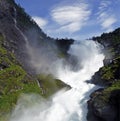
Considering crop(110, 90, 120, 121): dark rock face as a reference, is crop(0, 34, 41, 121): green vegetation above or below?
above

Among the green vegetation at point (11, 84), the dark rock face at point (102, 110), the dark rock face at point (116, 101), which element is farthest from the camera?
the green vegetation at point (11, 84)

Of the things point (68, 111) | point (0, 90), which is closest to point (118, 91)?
point (68, 111)

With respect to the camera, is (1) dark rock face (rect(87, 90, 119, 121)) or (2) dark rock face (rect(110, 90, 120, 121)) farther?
(1) dark rock face (rect(87, 90, 119, 121))

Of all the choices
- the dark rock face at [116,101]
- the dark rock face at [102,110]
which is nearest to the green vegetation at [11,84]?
the dark rock face at [102,110]

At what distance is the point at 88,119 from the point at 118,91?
1735 cm

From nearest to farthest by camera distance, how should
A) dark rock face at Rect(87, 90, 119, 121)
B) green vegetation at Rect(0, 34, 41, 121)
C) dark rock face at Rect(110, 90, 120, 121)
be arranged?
dark rock face at Rect(110, 90, 120, 121) < dark rock face at Rect(87, 90, 119, 121) < green vegetation at Rect(0, 34, 41, 121)

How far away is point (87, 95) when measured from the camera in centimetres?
16200

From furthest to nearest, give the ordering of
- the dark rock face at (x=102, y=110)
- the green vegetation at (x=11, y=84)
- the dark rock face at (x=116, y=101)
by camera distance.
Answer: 1. the green vegetation at (x=11, y=84)
2. the dark rock face at (x=102, y=110)
3. the dark rock face at (x=116, y=101)

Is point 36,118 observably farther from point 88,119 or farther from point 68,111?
point 88,119

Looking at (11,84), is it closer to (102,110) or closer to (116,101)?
(102,110)

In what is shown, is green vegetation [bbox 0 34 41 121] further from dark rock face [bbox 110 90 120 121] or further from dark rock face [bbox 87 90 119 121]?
dark rock face [bbox 110 90 120 121]

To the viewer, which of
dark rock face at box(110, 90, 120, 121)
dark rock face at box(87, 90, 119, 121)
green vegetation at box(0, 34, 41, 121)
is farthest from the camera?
green vegetation at box(0, 34, 41, 121)

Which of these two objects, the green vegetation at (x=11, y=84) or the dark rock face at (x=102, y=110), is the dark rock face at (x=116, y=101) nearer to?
the dark rock face at (x=102, y=110)

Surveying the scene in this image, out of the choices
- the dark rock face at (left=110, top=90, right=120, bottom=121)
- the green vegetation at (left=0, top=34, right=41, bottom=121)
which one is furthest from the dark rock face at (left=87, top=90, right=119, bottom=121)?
the green vegetation at (left=0, top=34, right=41, bottom=121)
